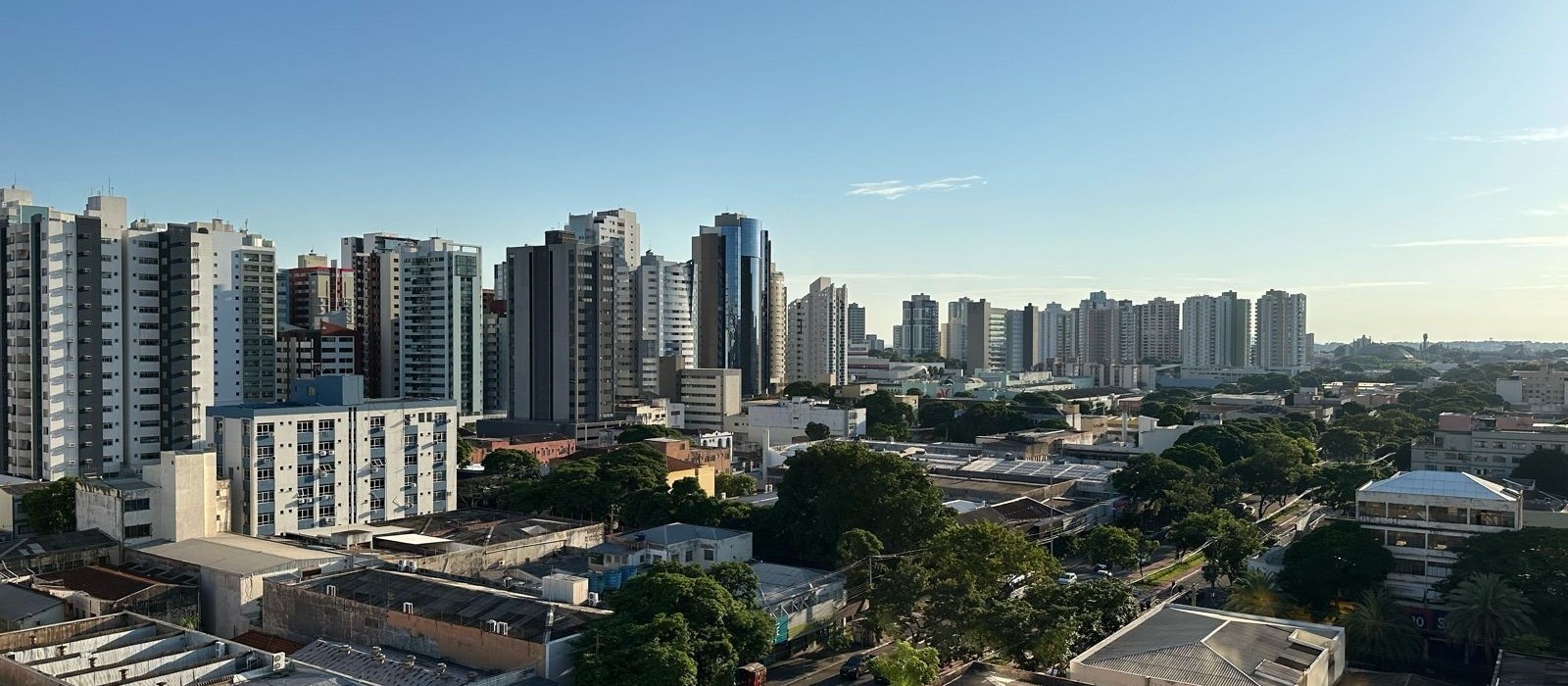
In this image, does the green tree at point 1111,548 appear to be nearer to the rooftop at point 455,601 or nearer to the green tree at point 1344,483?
the green tree at point 1344,483

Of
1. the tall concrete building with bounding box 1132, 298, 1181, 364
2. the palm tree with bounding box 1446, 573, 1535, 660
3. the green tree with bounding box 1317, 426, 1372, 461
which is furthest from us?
the tall concrete building with bounding box 1132, 298, 1181, 364

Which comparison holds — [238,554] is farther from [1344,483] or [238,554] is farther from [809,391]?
[809,391]

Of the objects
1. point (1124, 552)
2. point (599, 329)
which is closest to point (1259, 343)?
point (599, 329)

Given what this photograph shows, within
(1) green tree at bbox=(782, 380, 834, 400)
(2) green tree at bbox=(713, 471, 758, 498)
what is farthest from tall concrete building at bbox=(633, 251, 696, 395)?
(2) green tree at bbox=(713, 471, 758, 498)

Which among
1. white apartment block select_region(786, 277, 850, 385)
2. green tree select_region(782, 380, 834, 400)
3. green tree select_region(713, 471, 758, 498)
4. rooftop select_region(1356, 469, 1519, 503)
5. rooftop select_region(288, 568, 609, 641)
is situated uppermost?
white apartment block select_region(786, 277, 850, 385)

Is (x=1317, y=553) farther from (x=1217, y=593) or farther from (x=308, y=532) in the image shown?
(x=308, y=532)

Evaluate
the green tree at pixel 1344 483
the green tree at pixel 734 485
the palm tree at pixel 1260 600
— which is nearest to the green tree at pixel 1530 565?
the palm tree at pixel 1260 600

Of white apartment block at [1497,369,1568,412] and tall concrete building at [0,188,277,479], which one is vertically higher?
tall concrete building at [0,188,277,479]

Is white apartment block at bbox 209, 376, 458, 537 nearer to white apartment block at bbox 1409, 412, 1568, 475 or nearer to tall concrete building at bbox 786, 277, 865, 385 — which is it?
white apartment block at bbox 1409, 412, 1568, 475
